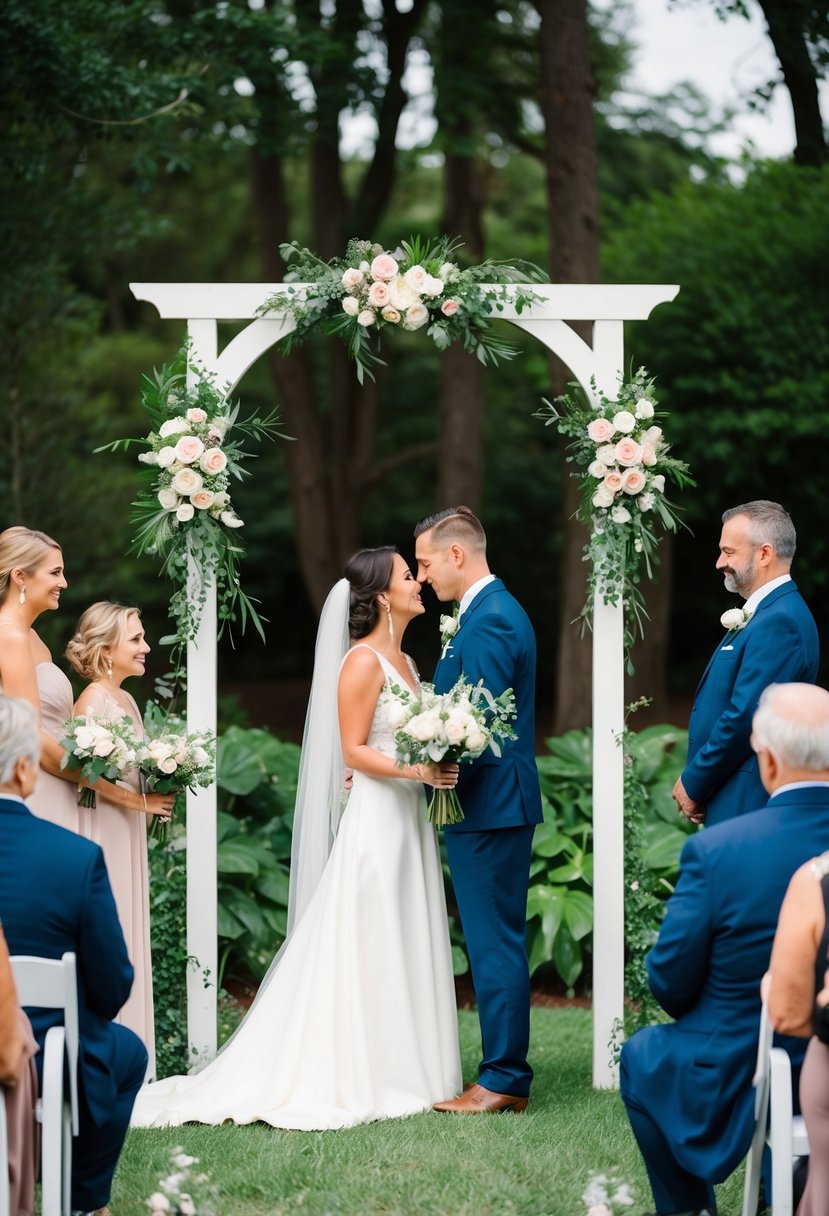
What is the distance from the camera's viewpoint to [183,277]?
70.7ft

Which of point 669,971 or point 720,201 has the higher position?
point 720,201

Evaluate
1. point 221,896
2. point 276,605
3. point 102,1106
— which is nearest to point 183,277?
point 276,605

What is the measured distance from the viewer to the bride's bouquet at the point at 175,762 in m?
4.91

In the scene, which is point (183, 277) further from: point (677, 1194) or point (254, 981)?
point (677, 1194)

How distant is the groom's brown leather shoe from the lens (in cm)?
490

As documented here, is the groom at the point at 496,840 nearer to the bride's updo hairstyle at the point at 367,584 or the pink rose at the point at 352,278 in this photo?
the bride's updo hairstyle at the point at 367,584

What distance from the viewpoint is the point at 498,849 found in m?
5.09

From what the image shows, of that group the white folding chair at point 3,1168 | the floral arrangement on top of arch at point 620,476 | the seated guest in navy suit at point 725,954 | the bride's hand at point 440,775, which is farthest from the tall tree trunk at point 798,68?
the white folding chair at point 3,1168

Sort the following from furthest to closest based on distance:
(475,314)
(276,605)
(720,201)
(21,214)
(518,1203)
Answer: (276,605), (720,201), (21,214), (475,314), (518,1203)

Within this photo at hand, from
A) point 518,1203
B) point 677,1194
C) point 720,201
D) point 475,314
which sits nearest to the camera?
point 677,1194

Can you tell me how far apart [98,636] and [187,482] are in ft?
2.22

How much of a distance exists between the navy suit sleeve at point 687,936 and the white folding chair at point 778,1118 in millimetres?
203

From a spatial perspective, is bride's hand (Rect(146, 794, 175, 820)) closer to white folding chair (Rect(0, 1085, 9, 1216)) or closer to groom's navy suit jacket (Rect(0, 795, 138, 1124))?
groom's navy suit jacket (Rect(0, 795, 138, 1124))

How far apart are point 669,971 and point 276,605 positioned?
1755 centimetres
